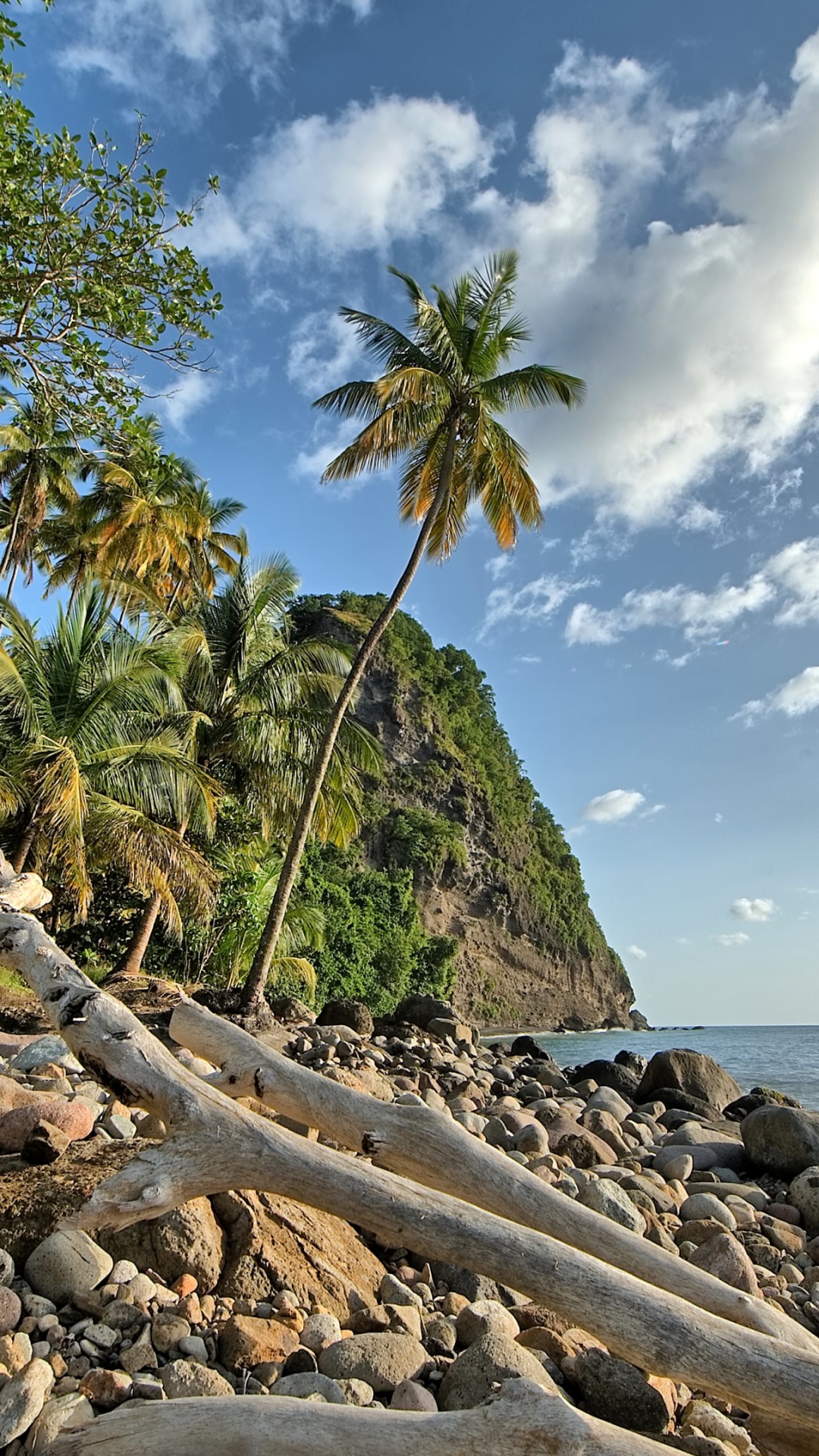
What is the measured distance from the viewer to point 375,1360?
3.16 m

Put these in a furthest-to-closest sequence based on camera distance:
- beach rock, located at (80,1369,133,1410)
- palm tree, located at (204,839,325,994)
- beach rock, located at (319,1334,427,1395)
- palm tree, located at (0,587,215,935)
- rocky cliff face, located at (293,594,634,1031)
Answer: rocky cliff face, located at (293,594,634,1031) → palm tree, located at (204,839,325,994) → palm tree, located at (0,587,215,935) → beach rock, located at (319,1334,427,1395) → beach rock, located at (80,1369,133,1410)

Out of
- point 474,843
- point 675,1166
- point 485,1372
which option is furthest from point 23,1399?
point 474,843

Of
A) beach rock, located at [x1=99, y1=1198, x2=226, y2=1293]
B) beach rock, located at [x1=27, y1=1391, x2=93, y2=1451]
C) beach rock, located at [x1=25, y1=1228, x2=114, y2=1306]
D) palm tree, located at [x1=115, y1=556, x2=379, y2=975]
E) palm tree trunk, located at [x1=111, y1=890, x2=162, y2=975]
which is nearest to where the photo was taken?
beach rock, located at [x1=27, y1=1391, x2=93, y2=1451]

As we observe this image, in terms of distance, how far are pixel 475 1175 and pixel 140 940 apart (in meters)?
14.9

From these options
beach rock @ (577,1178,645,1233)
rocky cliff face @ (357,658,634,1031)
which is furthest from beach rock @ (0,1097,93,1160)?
rocky cliff face @ (357,658,634,1031)

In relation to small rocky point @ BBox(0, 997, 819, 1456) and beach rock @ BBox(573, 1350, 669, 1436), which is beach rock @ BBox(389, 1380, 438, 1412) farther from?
beach rock @ BBox(573, 1350, 669, 1436)

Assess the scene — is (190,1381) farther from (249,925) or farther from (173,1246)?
(249,925)

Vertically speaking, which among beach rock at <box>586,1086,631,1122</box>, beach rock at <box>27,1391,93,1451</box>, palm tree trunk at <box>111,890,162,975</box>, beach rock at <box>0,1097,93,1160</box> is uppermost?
palm tree trunk at <box>111,890,162,975</box>

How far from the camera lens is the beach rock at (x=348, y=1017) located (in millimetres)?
15727

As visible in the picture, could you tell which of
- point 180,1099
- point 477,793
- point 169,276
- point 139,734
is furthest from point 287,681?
point 477,793

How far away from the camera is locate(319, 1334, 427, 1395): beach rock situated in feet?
10.2

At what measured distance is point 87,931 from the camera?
67.9 ft

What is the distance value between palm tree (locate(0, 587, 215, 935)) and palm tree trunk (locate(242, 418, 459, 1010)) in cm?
204

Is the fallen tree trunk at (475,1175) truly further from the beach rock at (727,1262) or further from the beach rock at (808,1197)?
the beach rock at (808,1197)
